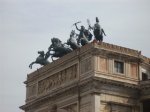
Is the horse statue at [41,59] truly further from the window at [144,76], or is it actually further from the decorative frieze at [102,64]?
the window at [144,76]

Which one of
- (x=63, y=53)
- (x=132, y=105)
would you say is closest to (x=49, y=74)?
(x=63, y=53)

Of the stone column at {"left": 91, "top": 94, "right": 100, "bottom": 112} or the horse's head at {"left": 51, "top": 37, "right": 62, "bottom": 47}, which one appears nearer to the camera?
the stone column at {"left": 91, "top": 94, "right": 100, "bottom": 112}

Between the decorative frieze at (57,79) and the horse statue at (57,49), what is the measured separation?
7.42ft

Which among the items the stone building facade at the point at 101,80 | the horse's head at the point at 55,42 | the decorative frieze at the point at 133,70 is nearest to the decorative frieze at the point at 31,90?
the stone building facade at the point at 101,80

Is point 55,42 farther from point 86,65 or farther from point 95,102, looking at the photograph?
point 95,102

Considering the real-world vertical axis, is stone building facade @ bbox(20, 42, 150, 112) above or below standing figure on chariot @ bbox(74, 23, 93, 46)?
below

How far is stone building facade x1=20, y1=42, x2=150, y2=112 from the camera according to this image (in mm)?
44938

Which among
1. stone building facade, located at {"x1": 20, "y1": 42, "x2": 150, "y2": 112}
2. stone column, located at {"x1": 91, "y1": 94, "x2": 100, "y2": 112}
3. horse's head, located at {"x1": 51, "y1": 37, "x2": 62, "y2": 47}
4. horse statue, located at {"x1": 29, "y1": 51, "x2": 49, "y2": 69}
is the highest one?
horse's head, located at {"x1": 51, "y1": 37, "x2": 62, "y2": 47}

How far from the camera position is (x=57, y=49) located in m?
51.9

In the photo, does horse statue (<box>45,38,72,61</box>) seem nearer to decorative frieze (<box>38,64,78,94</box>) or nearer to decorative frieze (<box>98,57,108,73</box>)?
decorative frieze (<box>38,64,78,94</box>)

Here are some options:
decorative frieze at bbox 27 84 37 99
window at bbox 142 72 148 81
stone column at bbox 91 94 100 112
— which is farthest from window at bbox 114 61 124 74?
decorative frieze at bbox 27 84 37 99

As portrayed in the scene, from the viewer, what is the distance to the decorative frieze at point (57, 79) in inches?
1891

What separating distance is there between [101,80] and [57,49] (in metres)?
8.59

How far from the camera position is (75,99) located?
46.7 m
